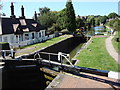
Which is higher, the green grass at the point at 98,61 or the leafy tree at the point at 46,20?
the leafy tree at the point at 46,20

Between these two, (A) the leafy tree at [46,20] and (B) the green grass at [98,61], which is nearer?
(B) the green grass at [98,61]

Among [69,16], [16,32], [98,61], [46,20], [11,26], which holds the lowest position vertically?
[98,61]

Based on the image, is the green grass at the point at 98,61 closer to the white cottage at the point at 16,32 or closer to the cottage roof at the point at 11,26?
the white cottage at the point at 16,32

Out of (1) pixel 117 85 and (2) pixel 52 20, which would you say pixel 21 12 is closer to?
(2) pixel 52 20

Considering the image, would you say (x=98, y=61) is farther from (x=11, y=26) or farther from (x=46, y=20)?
(x=46, y=20)

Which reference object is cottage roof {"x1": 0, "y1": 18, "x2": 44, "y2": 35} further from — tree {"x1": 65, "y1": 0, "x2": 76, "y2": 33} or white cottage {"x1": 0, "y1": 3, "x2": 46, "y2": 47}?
tree {"x1": 65, "y1": 0, "x2": 76, "y2": 33}

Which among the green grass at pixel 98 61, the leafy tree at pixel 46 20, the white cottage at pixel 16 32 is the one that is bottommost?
the green grass at pixel 98 61

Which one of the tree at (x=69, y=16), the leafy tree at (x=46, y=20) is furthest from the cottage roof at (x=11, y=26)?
the leafy tree at (x=46, y=20)

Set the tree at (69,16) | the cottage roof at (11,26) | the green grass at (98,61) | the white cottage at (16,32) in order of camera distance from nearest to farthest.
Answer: the green grass at (98,61) → the white cottage at (16,32) → the cottage roof at (11,26) → the tree at (69,16)

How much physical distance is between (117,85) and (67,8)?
38.1 meters

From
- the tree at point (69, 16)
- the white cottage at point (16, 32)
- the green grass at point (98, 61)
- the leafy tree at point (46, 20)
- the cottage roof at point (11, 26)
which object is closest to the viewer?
the green grass at point (98, 61)

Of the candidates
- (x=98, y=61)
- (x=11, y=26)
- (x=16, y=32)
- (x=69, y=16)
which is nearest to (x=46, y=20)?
(x=69, y=16)

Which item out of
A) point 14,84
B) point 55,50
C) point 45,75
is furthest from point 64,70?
point 55,50

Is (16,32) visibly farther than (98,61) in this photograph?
Yes
